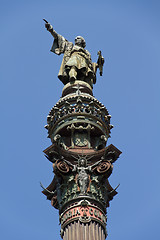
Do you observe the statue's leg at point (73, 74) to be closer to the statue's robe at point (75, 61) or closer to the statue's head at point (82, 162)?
the statue's robe at point (75, 61)

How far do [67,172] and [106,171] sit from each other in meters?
1.54

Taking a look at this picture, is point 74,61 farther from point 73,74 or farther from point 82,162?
point 82,162

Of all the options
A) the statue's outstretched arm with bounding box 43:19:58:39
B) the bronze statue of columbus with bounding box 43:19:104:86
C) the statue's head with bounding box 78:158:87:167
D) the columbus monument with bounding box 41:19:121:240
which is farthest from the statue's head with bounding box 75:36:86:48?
the statue's head with bounding box 78:158:87:167

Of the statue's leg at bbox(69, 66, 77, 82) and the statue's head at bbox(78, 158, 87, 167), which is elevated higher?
the statue's leg at bbox(69, 66, 77, 82)

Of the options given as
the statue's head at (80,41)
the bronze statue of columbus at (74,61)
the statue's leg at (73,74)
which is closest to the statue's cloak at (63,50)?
the bronze statue of columbus at (74,61)

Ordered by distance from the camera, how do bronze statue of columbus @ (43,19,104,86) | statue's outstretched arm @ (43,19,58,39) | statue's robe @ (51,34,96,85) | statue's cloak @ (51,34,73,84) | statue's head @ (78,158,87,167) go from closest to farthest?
statue's head @ (78,158,87,167) < bronze statue of columbus @ (43,19,104,86) < statue's robe @ (51,34,96,85) < statue's cloak @ (51,34,73,84) < statue's outstretched arm @ (43,19,58,39)

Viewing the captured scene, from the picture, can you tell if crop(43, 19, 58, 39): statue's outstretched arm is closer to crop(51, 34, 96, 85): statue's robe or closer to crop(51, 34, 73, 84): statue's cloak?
crop(51, 34, 73, 84): statue's cloak

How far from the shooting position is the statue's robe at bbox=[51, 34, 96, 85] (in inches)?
1226

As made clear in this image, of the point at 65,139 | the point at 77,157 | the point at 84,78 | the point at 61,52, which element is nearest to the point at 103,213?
the point at 77,157

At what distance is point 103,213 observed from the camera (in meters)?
23.8

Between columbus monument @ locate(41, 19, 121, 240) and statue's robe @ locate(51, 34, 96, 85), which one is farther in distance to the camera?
statue's robe @ locate(51, 34, 96, 85)

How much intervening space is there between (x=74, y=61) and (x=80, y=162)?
7942 millimetres

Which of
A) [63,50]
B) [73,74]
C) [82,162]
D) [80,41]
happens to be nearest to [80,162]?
[82,162]

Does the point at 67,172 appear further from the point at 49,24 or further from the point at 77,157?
the point at 49,24
